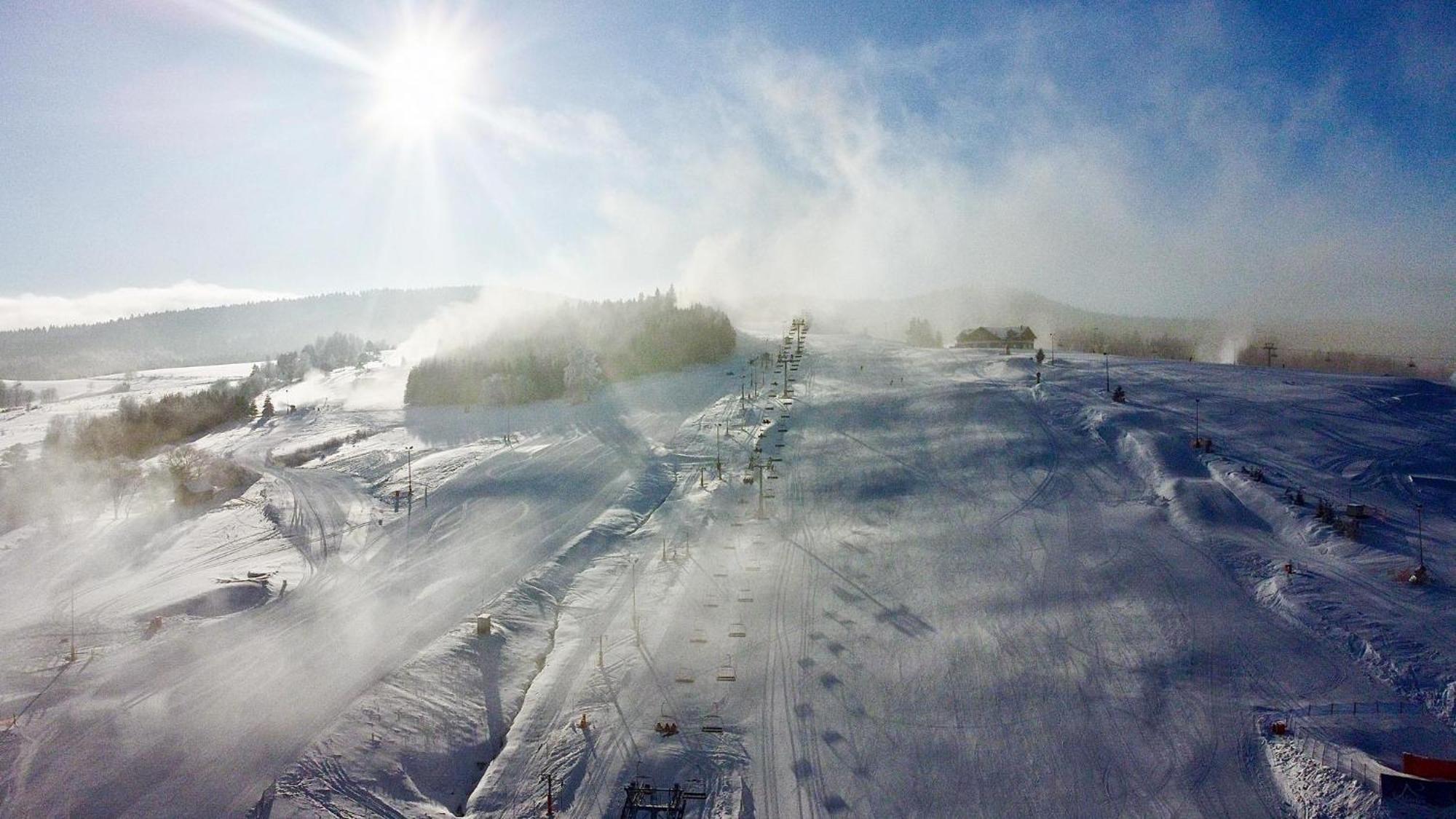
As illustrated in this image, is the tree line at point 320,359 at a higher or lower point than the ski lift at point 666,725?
higher

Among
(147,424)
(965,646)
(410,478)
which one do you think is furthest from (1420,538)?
(147,424)

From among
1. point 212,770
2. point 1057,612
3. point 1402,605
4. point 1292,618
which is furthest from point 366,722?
point 1402,605

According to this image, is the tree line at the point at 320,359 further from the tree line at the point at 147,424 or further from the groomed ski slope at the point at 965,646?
the groomed ski slope at the point at 965,646

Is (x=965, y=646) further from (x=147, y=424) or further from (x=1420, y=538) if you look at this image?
(x=147, y=424)

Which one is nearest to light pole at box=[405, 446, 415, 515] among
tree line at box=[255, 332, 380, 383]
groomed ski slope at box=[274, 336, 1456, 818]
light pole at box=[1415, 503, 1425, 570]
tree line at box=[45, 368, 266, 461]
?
groomed ski slope at box=[274, 336, 1456, 818]

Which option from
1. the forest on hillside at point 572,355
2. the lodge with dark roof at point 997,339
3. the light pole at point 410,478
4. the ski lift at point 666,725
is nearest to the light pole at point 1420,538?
the ski lift at point 666,725

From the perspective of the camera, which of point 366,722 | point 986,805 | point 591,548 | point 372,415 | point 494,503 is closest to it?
point 986,805

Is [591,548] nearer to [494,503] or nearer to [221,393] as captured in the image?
[494,503]

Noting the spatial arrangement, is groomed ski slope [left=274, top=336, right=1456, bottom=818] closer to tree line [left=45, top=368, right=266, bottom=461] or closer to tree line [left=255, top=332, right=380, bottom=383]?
tree line [left=45, top=368, right=266, bottom=461]
